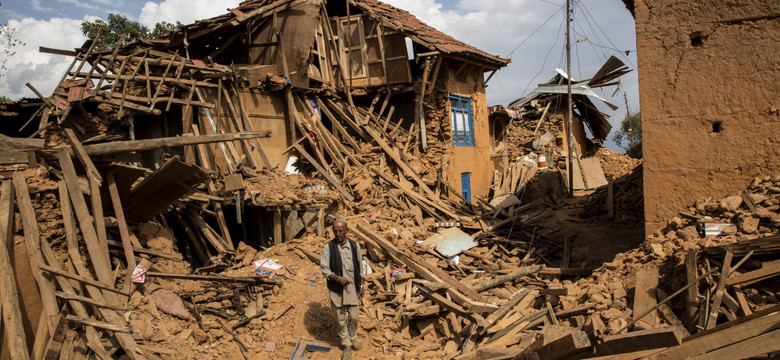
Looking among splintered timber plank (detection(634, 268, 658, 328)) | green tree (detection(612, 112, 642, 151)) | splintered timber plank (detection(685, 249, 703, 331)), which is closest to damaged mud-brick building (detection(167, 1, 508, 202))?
splintered timber plank (detection(634, 268, 658, 328))

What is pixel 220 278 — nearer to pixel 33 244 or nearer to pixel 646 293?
pixel 33 244

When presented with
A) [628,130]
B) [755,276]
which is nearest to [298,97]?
[755,276]

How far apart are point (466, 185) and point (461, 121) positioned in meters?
2.22

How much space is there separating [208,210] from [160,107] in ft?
10.9

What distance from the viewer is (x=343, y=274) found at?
6242 mm

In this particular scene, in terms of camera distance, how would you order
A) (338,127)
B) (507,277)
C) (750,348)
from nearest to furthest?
(750,348) < (507,277) < (338,127)

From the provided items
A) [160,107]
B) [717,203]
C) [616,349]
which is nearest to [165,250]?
[160,107]

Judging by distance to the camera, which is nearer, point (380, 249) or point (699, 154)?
point (699, 154)

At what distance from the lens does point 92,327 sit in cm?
526

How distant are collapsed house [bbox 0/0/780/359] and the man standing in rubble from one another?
1.79 ft

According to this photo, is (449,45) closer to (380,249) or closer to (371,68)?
(371,68)

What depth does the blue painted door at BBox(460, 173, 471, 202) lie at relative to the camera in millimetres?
16516

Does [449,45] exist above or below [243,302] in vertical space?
above

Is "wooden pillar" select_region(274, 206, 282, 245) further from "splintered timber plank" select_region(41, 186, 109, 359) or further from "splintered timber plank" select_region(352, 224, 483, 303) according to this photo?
"splintered timber plank" select_region(41, 186, 109, 359)
